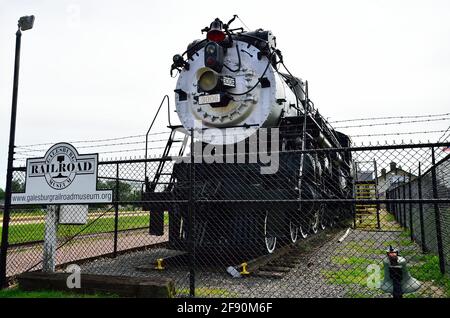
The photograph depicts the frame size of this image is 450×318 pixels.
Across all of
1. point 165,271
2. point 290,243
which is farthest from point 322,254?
point 165,271

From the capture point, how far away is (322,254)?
7992 mm

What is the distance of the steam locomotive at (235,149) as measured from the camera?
5.98 m

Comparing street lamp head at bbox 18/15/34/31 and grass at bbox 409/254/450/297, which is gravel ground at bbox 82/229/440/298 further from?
street lamp head at bbox 18/15/34/31

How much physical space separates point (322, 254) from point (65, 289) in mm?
5296

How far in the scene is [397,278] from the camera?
350 cm

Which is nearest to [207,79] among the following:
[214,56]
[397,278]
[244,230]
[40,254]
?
[214,56]

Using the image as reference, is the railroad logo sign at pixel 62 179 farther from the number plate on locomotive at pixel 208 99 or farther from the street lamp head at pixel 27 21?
the number plate on locomotive at pixel 208 99

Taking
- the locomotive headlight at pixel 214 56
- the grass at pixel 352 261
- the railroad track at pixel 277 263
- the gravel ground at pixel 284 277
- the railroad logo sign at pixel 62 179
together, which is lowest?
the gravel ground at pixel 284 277

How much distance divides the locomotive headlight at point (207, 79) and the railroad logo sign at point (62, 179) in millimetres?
2285

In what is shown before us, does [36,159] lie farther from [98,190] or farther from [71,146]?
[98,190]

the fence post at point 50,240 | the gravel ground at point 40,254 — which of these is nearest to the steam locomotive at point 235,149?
the fence post at point 50,240

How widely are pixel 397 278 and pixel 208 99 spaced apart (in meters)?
4.05

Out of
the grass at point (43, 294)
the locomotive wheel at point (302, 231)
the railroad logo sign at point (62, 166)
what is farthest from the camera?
the locomotive wheel at point (302, 231)
